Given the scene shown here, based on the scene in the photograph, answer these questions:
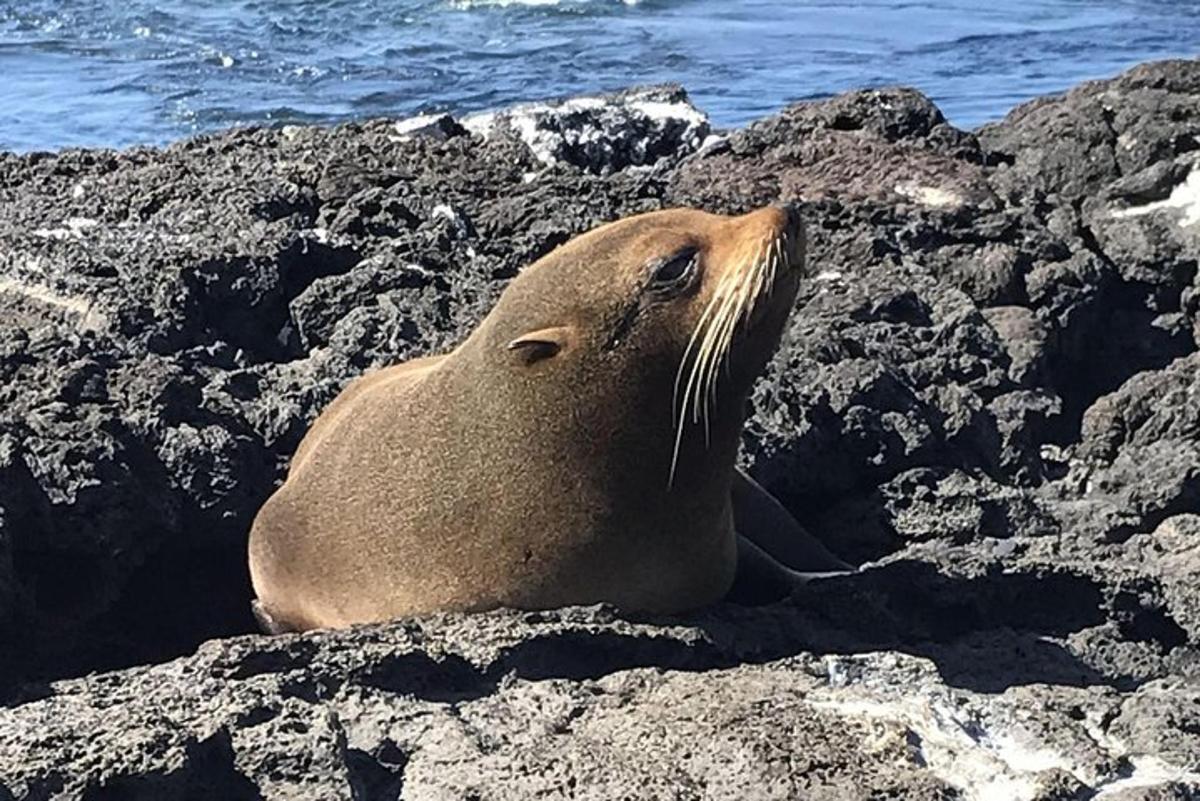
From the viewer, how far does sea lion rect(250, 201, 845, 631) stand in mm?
4938

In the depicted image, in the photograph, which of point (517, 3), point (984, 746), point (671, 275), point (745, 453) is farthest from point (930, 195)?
point (517, 3)

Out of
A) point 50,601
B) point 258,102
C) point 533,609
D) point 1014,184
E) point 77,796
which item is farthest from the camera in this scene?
point 258,102

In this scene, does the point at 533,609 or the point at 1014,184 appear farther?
the point at 1014,184

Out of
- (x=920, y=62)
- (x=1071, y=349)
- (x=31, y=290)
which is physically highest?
(x=31, y=290)

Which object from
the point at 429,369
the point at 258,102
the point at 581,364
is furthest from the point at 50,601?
the point at 258,102

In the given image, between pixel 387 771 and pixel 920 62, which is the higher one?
pixel 387 771

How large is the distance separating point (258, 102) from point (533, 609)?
1422cm

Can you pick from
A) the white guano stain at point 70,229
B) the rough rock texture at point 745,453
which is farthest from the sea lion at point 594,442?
the white guano stain at point 70,229

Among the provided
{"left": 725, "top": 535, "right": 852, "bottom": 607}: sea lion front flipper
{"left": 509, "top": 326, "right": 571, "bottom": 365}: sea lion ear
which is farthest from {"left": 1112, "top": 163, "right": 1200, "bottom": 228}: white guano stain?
{"left": 509, "top": 326, "right": 571, "bottom": 365}: sea lion ear

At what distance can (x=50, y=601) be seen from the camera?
5.30 metres

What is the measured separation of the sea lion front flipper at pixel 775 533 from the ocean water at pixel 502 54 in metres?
10.1

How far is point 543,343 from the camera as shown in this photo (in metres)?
5.01

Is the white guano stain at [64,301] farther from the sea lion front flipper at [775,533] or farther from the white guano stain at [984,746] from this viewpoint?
the white guano stain at [984,746]

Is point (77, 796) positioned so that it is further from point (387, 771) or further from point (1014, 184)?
point (1014, 184)
